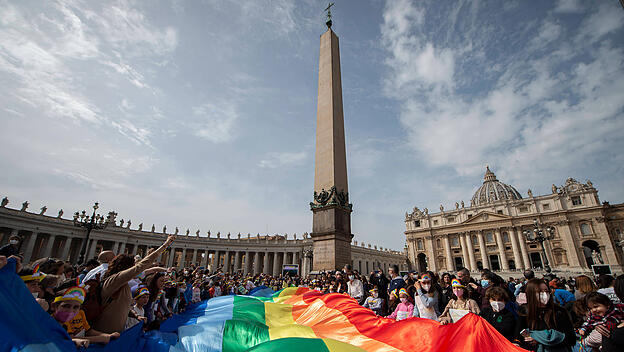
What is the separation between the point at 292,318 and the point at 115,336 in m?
5.23

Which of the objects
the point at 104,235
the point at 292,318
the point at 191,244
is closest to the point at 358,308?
the point at 292,318

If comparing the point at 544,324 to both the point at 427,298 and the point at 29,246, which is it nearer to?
the point at 427,298

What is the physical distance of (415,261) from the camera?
70250mm

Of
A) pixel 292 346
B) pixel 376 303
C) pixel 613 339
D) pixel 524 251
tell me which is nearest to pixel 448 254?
pixel 524 251

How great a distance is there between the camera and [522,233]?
188 ft

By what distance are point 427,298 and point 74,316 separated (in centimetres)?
535

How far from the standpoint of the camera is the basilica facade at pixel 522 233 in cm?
5150

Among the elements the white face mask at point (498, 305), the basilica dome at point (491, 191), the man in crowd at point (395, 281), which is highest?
the basilica dome at point (491, 191)

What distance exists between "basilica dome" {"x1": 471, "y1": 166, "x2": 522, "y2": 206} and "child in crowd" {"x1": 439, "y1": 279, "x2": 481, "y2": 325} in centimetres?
8434

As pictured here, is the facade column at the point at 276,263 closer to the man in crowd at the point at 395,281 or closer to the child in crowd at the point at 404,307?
the man in crowd at the point at 395,281

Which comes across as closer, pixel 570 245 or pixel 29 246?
pixel 29 246

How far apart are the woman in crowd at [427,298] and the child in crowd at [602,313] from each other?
7.50 ft

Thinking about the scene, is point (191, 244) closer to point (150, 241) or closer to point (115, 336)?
point (150, 241)

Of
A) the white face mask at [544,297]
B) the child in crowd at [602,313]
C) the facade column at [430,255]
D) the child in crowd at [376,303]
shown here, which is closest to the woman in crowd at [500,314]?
the white face mask at [544,297]
